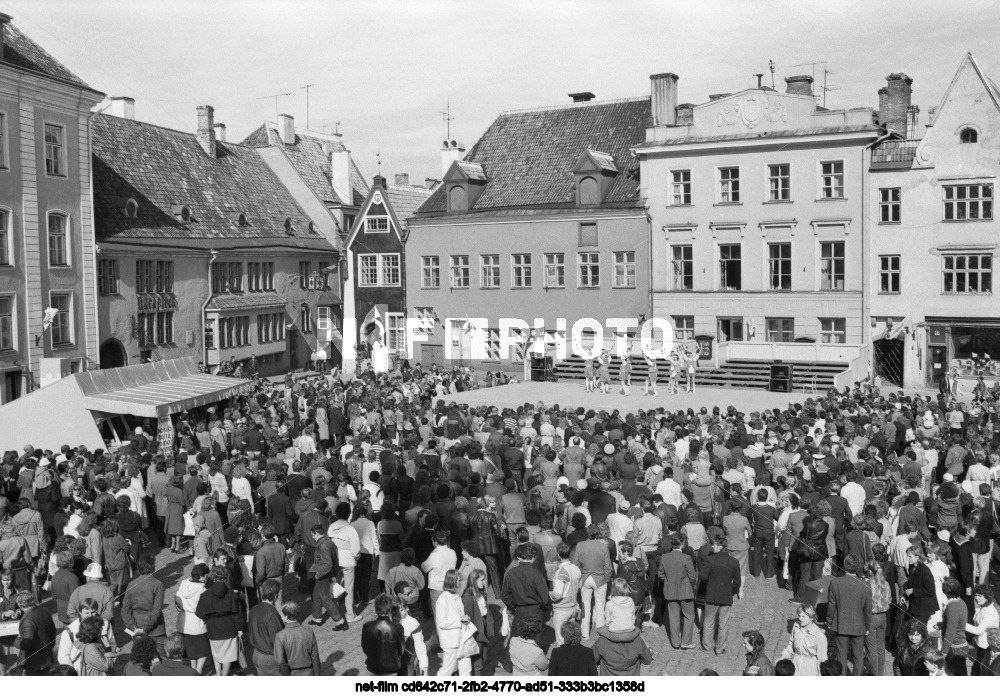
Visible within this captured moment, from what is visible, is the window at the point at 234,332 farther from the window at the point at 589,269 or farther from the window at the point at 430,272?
the window at the point at 589,269

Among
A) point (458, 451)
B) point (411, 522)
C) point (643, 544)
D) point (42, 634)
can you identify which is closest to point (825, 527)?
point (643, 544)

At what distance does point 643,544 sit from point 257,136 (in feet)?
145

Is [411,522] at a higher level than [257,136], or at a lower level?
lower

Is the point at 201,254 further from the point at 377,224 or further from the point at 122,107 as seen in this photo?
the point at 122,107

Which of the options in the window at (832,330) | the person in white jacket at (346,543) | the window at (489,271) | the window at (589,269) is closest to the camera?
the person in white jacket at (346,543)

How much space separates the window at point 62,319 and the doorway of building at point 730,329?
73.7 ft

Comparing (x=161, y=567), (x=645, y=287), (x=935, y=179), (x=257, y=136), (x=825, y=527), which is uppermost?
(x=257, y=136)

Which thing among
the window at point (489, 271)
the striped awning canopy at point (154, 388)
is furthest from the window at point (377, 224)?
the striped awning canopy at point (154, 388)

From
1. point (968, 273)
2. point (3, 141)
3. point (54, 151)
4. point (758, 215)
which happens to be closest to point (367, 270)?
point (54, 151)

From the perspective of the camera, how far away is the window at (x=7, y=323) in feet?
102

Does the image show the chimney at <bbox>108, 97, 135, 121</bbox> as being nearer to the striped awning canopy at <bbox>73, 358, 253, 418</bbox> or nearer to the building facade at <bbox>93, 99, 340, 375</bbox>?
the building facade at <bbox>93, 99, 340, 375</bbox>

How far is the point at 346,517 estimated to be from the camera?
13289 millimetres

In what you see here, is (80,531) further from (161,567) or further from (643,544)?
(643,544)

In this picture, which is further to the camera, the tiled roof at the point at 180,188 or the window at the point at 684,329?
the window at the point at 684,329
